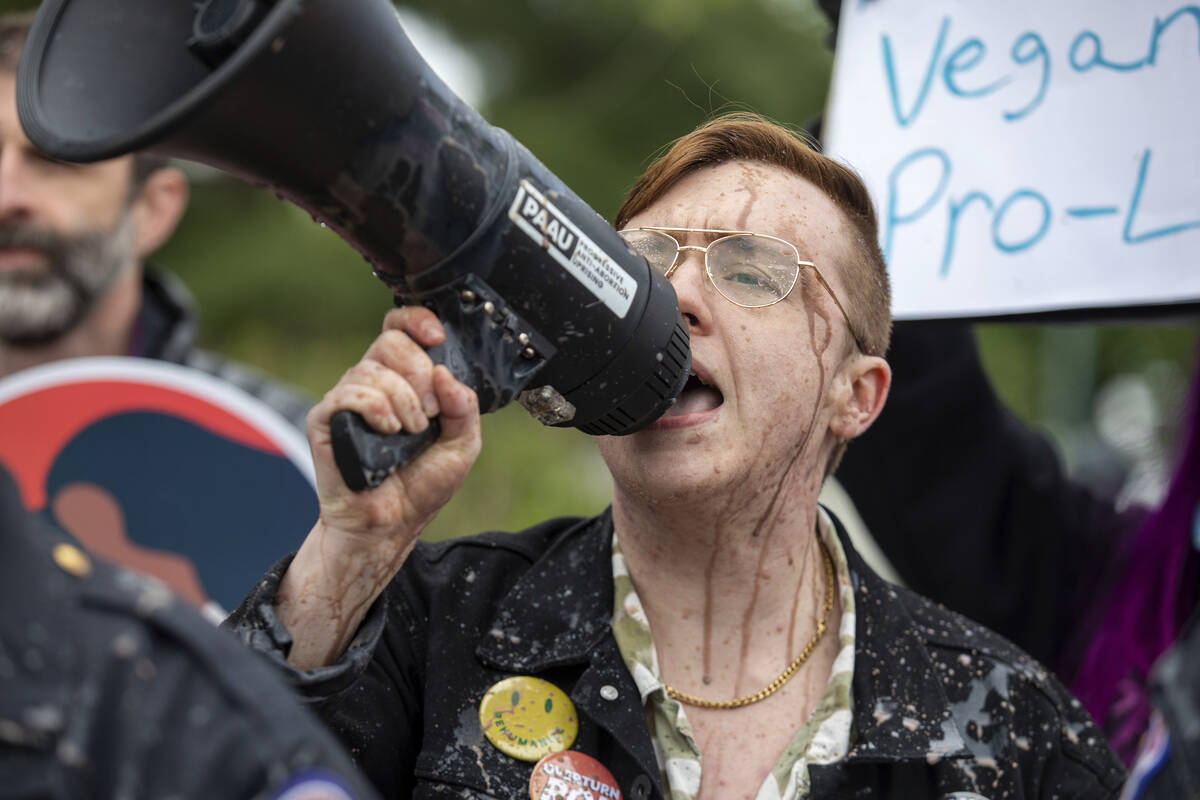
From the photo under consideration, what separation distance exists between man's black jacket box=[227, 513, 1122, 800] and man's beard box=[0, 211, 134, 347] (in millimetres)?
1743

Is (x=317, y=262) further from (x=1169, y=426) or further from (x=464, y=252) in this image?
(x=464, y=252)

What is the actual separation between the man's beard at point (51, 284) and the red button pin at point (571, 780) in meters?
2.21

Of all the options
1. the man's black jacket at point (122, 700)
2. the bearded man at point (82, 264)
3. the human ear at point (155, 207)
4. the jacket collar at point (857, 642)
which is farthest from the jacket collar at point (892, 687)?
the human ear at point (155, 207)

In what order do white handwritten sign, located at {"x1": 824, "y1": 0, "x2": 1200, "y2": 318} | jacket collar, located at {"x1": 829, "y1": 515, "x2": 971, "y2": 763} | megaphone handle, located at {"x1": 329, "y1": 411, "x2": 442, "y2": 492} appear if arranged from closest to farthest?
megaphone handle, located at {"x1": 329, "y1": 411, "x2": 442, "y2": 492} < jacket collar, located at {"x1": 829, "y1": 515, "x2": 971, "y2": 763} < white handwritten sign, located at {"x1": 824, "y1": 0, "x2": 1200, "y2": 318}

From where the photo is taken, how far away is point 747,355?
2312 millimetres

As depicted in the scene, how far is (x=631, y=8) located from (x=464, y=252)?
786cm

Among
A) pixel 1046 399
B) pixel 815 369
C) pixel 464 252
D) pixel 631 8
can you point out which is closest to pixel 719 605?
pixel 815 369

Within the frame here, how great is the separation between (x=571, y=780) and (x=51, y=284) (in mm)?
2281

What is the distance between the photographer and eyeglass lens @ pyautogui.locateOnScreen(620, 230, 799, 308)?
2.34 m

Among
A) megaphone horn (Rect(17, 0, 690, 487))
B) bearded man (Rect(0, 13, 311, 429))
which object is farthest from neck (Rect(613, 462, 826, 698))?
bearded man (Rect(0, 13, 311, 429))

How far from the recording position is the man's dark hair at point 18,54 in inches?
141

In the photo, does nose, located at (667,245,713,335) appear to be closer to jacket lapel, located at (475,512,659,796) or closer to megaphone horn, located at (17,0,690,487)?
megaphone horn, located at (17,0,690,487)

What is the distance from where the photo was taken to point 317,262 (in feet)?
27.9

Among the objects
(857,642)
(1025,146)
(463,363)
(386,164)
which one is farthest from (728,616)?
(1025,146)
